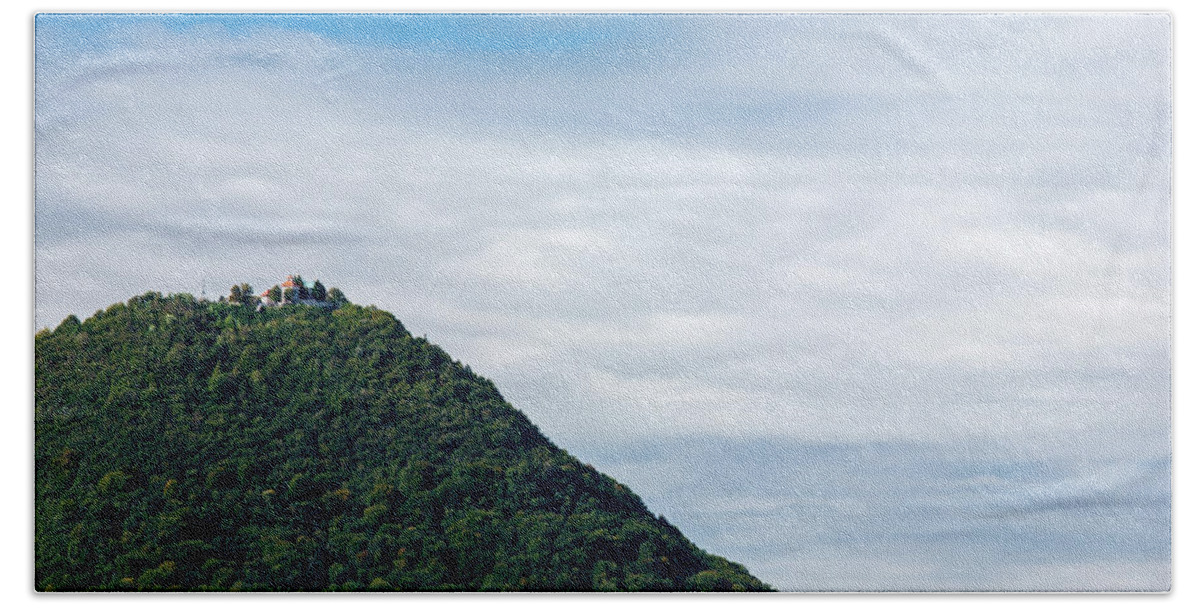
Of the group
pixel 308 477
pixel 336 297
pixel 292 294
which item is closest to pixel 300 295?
pixel 292 294

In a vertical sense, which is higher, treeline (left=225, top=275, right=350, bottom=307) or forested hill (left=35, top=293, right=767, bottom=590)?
treeline (left=225, top=275, right=350, bottom=307)

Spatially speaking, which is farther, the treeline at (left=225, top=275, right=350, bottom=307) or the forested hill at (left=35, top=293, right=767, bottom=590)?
the treeline at (left=225, top=275, right=350, bottom=307)

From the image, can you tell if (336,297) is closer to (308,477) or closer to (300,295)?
(300,295)

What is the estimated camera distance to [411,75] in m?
6.29

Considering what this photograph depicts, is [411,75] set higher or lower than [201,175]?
higher

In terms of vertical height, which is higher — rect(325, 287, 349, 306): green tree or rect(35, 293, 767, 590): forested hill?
rect(325, 287, 349, 306): green tree

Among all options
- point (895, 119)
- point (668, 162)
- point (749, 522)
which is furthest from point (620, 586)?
point (895, 119)

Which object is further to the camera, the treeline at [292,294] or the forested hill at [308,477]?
the treeline at [292,294]

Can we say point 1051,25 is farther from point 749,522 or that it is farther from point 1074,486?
point 749,522

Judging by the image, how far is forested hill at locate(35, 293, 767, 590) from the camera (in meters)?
6.14

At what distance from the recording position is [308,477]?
6281mm

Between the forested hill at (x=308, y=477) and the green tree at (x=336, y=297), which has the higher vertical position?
the green tree at (x=336, y=297)

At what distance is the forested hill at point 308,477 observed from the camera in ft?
20.2

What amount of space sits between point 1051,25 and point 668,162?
6.42 ft
